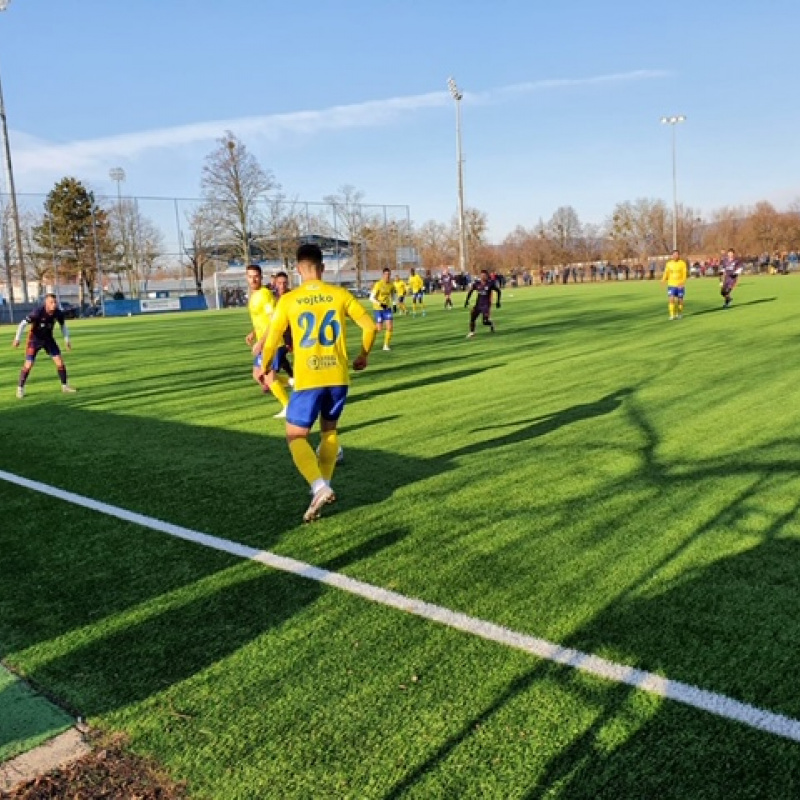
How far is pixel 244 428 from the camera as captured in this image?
9758 millimetres

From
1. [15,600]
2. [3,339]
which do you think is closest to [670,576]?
[15,600]

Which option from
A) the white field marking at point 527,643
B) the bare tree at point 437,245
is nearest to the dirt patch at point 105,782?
the white field marking at point 527,643

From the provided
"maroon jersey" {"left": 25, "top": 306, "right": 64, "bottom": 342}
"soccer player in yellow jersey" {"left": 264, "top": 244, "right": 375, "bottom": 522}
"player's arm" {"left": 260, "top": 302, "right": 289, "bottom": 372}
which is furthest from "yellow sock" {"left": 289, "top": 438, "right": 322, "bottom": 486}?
"maroon jersey" {"left": 25, "top": 306, "right": 64, "bottom": 342}

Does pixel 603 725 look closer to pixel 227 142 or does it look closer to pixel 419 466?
pixel 419 466

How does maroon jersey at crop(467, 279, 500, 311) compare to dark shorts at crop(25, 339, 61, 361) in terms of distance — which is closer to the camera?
dark shorts at crop(25, 339, 61, 361)

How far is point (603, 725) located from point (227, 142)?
66.8 m

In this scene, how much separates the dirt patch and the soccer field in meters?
0.09

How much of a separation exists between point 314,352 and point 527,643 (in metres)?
2.92

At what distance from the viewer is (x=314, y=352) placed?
18.9 feet

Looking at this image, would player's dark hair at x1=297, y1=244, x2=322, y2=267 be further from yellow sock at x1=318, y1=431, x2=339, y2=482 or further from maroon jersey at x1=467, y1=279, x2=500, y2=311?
maroon jersey at x1=467, y1=279, x2=500, y2=311

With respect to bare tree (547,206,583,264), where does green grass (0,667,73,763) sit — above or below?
below

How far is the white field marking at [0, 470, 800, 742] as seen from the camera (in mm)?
3043

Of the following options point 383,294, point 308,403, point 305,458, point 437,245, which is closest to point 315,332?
point 308,403

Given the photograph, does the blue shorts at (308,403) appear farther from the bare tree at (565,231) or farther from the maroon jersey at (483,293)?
the bare tree at (565,231)
